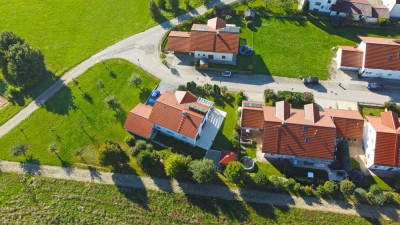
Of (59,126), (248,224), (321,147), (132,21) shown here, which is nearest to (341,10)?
(321,147)

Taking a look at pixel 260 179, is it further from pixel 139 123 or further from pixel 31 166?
pixel 31 166

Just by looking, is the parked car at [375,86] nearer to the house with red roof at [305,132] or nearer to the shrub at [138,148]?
the house with red roof at [305,132]

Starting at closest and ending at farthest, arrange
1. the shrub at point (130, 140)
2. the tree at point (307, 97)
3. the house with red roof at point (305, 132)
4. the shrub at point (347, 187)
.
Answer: the shrub at point (347, 187)
the house with red roof at point (305, 132)
the shrub at point (130, 140)
the tree at point (307, 97)

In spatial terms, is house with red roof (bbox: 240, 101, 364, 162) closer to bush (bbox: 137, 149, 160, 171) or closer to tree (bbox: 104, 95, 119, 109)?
bush (bbox: 137, 149, 160, 171)

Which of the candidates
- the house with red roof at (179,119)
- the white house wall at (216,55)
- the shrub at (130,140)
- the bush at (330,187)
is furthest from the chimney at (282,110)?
the shrub at (130,140)

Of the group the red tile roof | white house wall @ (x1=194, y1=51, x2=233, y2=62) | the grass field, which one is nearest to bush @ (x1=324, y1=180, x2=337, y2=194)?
the grass field

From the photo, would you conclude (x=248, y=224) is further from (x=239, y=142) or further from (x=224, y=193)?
(x=239, y=142)

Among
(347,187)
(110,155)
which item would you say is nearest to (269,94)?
(347,187)
